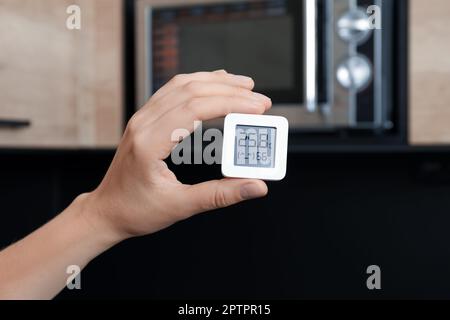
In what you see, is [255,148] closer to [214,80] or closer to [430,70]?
[214,80]

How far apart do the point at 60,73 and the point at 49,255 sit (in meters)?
0.91

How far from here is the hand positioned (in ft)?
1.82

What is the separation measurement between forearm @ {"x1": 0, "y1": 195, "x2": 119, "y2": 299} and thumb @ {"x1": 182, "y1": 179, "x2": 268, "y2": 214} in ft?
0.36

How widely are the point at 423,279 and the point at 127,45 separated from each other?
963mm

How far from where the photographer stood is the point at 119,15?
1516mm

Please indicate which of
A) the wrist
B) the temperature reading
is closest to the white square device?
the temperature reading

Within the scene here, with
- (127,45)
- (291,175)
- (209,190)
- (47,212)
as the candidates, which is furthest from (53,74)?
(209,190)

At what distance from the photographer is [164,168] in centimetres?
59

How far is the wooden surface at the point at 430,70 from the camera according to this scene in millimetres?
1272

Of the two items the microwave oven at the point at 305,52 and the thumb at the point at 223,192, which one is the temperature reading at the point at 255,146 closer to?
the thumb at the point at 223,192

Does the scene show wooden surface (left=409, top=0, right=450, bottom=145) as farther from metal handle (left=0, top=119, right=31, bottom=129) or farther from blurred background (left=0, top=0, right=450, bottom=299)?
metal handle (left=0, top=119, right=31, bottom=129)

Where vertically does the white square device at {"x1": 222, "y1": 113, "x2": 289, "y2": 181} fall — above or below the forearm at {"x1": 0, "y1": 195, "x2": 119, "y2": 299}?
above

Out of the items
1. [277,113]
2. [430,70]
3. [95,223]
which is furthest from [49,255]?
[430,70]

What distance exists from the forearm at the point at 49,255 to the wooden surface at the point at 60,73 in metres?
0.68
